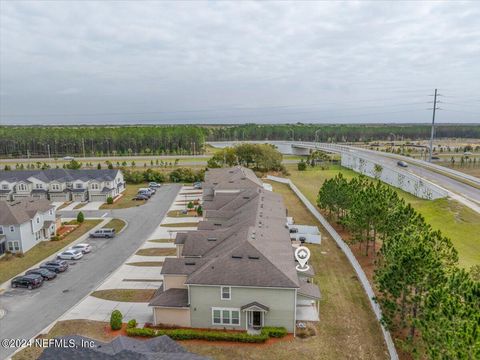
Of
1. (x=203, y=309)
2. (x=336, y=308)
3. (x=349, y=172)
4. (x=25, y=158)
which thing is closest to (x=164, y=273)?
(x=203, y=309)

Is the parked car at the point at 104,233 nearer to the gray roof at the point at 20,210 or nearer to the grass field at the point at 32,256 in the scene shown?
the grass field at the point at 32,256

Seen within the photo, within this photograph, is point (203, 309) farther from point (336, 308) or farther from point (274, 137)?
point (274, 137)

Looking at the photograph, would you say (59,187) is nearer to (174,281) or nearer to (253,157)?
(253,157)

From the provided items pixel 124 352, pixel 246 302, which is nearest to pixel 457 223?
pixel 246 302

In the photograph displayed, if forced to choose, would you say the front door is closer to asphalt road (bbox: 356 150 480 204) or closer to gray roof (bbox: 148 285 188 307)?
gray roof (bbox: 148 285 188 307)

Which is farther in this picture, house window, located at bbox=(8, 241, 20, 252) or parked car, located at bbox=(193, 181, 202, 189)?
parked car, located at bbox=(193, 181, 202, 189)

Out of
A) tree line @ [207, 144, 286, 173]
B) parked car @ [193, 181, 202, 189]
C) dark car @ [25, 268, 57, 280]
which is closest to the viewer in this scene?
dark car @ [25, 268, 57, 280]

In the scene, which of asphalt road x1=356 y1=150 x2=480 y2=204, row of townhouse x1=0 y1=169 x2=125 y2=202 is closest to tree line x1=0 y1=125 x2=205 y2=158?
row of townhouse x1=0 y1=169 x2=125 y2=202
